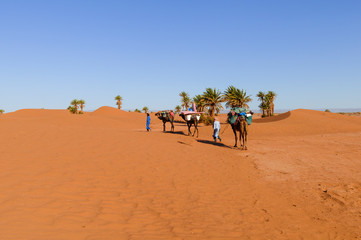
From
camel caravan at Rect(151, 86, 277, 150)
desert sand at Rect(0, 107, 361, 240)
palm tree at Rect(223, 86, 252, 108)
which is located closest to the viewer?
desert sand at Rect(0, 107, 361, 240)

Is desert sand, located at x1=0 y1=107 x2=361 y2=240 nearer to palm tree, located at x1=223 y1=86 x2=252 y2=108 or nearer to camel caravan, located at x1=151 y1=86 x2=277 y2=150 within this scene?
camel caravan, located at x1=151 y1=86 x2=277 y2=150

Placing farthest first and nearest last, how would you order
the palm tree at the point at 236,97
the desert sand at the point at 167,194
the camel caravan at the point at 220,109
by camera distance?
the palm tree at the point at 236,97 → the camel caravan at the point at 220,109 → the desert sand at the point at 167,194

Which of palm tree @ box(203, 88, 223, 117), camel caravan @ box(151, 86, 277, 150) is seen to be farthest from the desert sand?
palm tree @ box(203, 88, 223, 117)

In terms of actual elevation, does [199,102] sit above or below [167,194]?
above

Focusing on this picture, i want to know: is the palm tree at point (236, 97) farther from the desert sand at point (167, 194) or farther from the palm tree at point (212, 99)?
the desert sand at point (167, 194)

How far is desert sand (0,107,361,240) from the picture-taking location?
4.54m

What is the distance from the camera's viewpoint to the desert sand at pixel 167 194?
179 inches

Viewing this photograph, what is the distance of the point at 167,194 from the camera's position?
665cm

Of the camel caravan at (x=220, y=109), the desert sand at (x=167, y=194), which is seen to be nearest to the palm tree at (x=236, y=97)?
the camel caravan at (x=220, y=109)

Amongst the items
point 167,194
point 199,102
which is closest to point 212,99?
point 199,102

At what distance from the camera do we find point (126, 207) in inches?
217

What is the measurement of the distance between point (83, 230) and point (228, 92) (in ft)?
138

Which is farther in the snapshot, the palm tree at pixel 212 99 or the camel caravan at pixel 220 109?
the palm tree at pixel 212 99

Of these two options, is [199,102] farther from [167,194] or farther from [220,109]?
[167,194]
